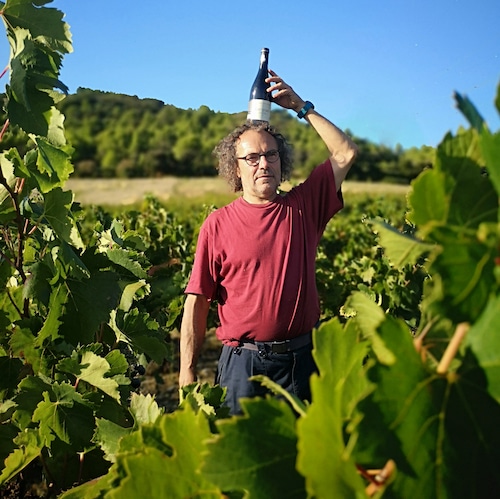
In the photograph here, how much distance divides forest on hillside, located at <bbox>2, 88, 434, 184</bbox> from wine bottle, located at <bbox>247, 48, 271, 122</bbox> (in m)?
40.5

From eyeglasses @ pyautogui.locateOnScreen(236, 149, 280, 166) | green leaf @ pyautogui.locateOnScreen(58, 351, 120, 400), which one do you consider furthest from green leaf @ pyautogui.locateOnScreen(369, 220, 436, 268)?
eyeglasses @ pyautogui.locateOnScreen(236, 149, 280, 166)

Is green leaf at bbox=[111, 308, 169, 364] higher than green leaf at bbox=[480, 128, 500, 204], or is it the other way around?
green leaf at bbox=[480, 128, 500, 204]

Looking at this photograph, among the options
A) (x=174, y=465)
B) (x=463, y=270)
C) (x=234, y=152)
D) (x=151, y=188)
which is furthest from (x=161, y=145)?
(x=463, y=270)

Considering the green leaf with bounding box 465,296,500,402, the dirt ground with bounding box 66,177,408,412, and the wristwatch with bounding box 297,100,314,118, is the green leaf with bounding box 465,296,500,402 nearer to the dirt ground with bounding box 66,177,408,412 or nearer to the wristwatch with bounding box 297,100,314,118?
the wristwatch with bounding box 297,100,314,118

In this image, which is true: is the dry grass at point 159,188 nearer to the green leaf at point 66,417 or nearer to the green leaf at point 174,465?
the green leaf at point 66,417

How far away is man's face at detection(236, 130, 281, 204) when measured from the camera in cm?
259

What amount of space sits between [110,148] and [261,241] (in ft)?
149

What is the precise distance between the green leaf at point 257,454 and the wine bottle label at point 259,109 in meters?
2.15

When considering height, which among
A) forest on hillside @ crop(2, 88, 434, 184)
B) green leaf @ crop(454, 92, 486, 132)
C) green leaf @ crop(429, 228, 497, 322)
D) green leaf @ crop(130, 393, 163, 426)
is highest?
forest on hillside @ crop(2, 88, 434, 184)

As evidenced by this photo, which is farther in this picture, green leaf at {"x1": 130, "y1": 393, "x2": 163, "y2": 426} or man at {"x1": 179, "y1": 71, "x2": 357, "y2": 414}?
man at {"x1": 179, "y1": 71, "x2": 357, "y2": 414}

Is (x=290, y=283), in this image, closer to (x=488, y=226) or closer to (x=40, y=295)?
(x=40, y=295)

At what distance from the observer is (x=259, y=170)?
8.56ft

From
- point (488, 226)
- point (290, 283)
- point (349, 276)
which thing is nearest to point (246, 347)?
point (290, 283)

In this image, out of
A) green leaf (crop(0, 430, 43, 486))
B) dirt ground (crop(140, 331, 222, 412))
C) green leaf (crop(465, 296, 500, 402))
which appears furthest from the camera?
dirt ground (crop(140, 331, 222, 412))
